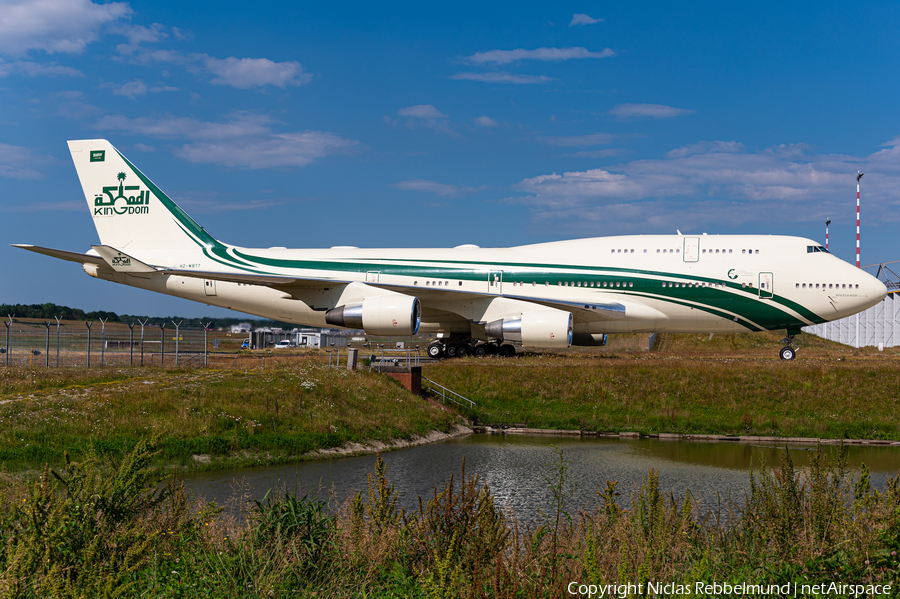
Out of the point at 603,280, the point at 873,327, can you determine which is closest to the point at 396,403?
the point at 603,280

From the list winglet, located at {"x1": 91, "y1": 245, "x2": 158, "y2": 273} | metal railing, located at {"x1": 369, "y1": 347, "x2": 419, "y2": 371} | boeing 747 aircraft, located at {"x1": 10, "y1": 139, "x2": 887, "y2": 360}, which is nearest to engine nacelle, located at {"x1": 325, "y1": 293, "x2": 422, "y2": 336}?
boeing 747 aircraft, located at {"x1": 10, "y1": 139, "x2": 887, "y2": 360}

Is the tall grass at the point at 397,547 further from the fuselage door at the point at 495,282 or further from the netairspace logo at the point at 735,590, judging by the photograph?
the fuselage door at the point at 495,282

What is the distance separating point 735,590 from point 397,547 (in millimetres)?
3203

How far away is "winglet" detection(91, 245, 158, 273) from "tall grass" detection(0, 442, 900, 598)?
24.4 m

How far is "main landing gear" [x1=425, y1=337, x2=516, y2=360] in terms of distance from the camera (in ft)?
108

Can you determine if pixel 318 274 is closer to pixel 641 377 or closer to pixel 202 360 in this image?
pixel 202 360

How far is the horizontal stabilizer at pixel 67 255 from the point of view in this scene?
25828 millimetres

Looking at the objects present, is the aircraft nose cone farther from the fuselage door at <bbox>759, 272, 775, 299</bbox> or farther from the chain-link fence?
the chain-link fence

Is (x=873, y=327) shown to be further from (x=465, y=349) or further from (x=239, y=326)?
(x=239, y=326)

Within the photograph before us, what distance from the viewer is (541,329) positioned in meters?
27.2

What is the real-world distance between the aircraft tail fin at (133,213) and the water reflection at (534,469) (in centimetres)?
1752

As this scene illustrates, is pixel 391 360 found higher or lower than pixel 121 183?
lower

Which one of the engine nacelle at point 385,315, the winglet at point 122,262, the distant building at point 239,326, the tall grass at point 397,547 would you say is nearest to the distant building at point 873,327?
the engine nacelle at point 385,315

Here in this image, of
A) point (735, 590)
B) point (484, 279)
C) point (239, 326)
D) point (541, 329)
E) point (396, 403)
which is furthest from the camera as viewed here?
point (239, 326)
